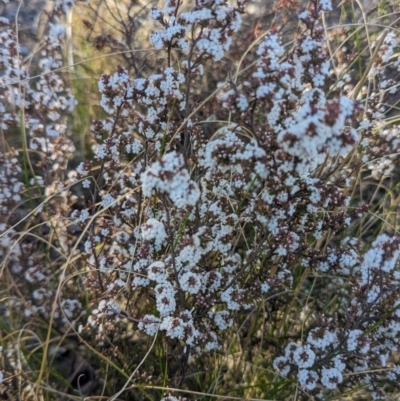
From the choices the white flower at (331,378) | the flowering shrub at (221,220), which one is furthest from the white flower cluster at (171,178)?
the white flower at (331,378)

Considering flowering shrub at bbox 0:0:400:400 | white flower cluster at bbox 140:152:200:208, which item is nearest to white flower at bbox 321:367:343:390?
flowering shrub at bbox 0:0:400:400

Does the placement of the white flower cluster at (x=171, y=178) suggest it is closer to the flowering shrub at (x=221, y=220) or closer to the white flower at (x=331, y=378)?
the flowering shrub at (x=221, y=220)

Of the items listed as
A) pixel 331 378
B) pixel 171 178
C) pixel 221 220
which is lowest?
pixel 331 378

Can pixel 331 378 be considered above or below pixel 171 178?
below

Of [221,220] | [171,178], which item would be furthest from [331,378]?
[171,178]

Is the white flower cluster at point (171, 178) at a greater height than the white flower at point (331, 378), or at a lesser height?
greater

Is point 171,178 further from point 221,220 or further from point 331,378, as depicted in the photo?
point 331,378

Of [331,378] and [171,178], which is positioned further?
[331,378]

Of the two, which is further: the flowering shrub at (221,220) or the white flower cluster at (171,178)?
the flowering shrub at (221,220)

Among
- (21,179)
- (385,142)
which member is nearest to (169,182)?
(385,142)

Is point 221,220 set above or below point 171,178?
below

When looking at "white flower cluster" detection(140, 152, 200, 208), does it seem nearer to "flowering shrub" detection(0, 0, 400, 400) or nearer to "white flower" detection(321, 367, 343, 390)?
"flowering shrub" detection(0, 0, 400, 400)
